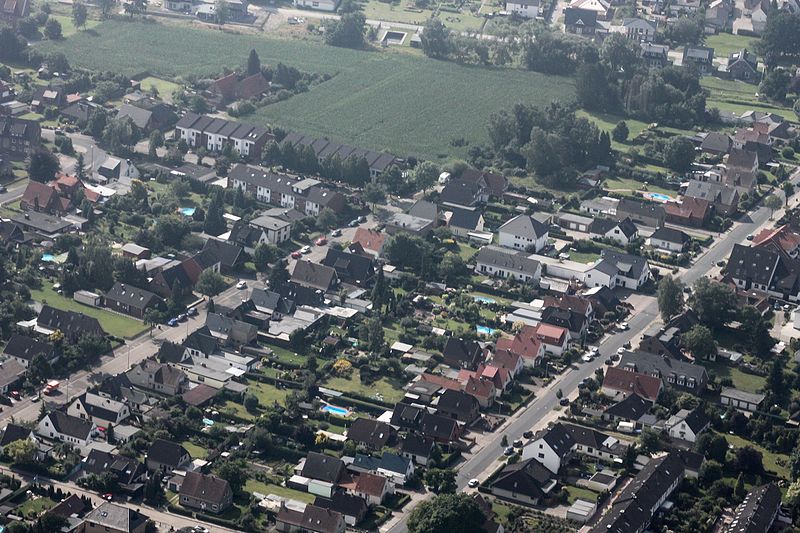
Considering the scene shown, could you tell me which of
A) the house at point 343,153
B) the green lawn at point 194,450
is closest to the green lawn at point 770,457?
the green lawn at point 194,450

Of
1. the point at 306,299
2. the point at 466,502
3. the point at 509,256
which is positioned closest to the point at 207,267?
the point at 306,299

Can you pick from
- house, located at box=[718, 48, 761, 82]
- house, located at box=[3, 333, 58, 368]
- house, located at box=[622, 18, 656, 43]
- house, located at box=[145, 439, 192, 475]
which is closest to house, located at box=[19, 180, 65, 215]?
house, located at box=[3, 333, 58, 368]

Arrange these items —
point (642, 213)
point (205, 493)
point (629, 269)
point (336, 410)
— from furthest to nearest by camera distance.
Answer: point (642, 213) → point (629, 269) → point (336, 410) → point (205, 493)

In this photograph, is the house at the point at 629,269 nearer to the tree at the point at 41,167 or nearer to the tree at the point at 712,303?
the tree at the point at 712,303

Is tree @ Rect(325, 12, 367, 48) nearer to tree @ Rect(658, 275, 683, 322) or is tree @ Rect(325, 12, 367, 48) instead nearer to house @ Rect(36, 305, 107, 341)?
tree @ Rect(658, 275, 683, 322)

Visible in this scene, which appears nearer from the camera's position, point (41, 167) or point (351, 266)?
point (351, 266)

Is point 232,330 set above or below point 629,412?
below

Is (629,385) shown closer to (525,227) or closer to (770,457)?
(770,457)

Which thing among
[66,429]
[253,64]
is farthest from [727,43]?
[66,429]
